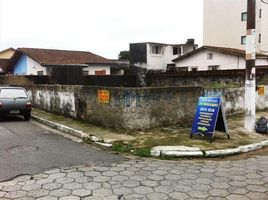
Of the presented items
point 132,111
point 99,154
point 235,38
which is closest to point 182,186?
point 99,154

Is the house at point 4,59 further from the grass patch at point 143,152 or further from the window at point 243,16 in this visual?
the grass patch at point 143,152

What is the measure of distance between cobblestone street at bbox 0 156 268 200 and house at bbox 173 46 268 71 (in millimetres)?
24595

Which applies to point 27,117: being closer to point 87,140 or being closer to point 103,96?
point 103,96

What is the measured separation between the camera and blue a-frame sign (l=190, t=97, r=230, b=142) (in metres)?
8.81

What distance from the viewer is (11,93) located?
45.4 feet

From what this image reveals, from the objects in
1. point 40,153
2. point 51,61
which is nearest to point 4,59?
point 51,61

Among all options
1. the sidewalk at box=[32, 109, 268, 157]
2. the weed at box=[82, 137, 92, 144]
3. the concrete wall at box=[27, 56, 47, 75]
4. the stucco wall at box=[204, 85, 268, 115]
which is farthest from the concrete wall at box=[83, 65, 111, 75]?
the weed at box=[82, 137, 92, 144]

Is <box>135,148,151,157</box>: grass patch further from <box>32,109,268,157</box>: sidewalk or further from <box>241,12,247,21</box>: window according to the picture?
<box>241,12,247,21</box>: window

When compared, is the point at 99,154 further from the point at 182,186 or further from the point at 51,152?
the point at 182,186

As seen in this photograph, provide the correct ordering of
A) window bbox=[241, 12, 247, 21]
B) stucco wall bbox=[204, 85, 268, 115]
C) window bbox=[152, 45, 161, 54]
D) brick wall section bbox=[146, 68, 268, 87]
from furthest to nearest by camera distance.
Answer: window bbox=[152, 45, 161, 54] → window bbox=[241, 12, 247, 21] → brick wall section bbox=[146, 68, 268, 87] → stucco wall bbox=[204, 85, 268, 115]

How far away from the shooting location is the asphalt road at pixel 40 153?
21.7ft

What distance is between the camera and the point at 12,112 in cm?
1347

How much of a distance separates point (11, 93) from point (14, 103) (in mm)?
626

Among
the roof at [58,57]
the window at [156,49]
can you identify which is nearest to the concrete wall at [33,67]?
the roof at [58,57]
